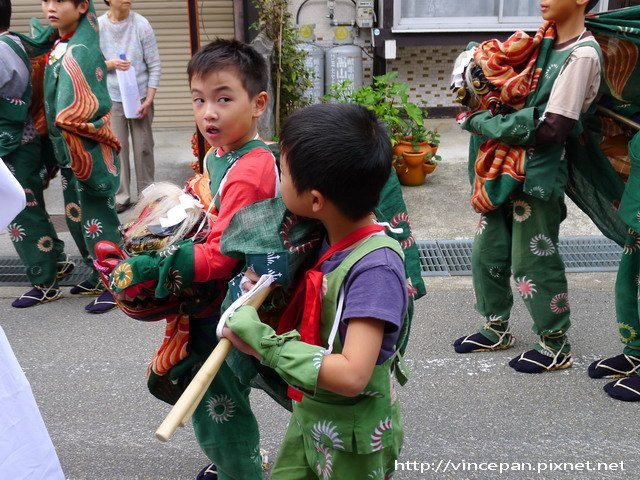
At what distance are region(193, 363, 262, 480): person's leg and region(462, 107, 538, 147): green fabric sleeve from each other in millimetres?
1666

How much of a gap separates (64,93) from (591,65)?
110 inches

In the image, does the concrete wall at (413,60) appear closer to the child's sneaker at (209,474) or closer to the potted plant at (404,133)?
the potted plant at (404,133)

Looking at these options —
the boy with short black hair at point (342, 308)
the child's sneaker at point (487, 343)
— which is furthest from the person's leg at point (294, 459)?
the child's sneaker at point (487, 343)

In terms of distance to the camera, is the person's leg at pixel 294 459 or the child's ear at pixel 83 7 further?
the child's ear at pixel 83 7

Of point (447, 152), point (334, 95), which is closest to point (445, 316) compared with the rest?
point (334, 95)

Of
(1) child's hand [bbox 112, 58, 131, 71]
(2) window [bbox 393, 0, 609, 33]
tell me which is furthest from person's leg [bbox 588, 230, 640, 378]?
(2) window [bbox 393, 0, 609, 33]

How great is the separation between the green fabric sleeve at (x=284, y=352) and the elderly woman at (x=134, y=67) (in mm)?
4660

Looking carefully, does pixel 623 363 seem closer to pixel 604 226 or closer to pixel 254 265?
pixel 604 226

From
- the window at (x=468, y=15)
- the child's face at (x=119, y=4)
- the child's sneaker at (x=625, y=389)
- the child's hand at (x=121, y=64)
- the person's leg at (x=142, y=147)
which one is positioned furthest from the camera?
the window at (x=468, y=15)

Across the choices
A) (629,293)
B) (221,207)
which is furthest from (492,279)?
(221,207)

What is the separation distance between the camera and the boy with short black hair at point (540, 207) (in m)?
3.08

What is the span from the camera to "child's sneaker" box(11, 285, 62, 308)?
459 centimetres

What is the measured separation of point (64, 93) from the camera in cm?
407

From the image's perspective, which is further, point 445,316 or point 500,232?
point 445,316
